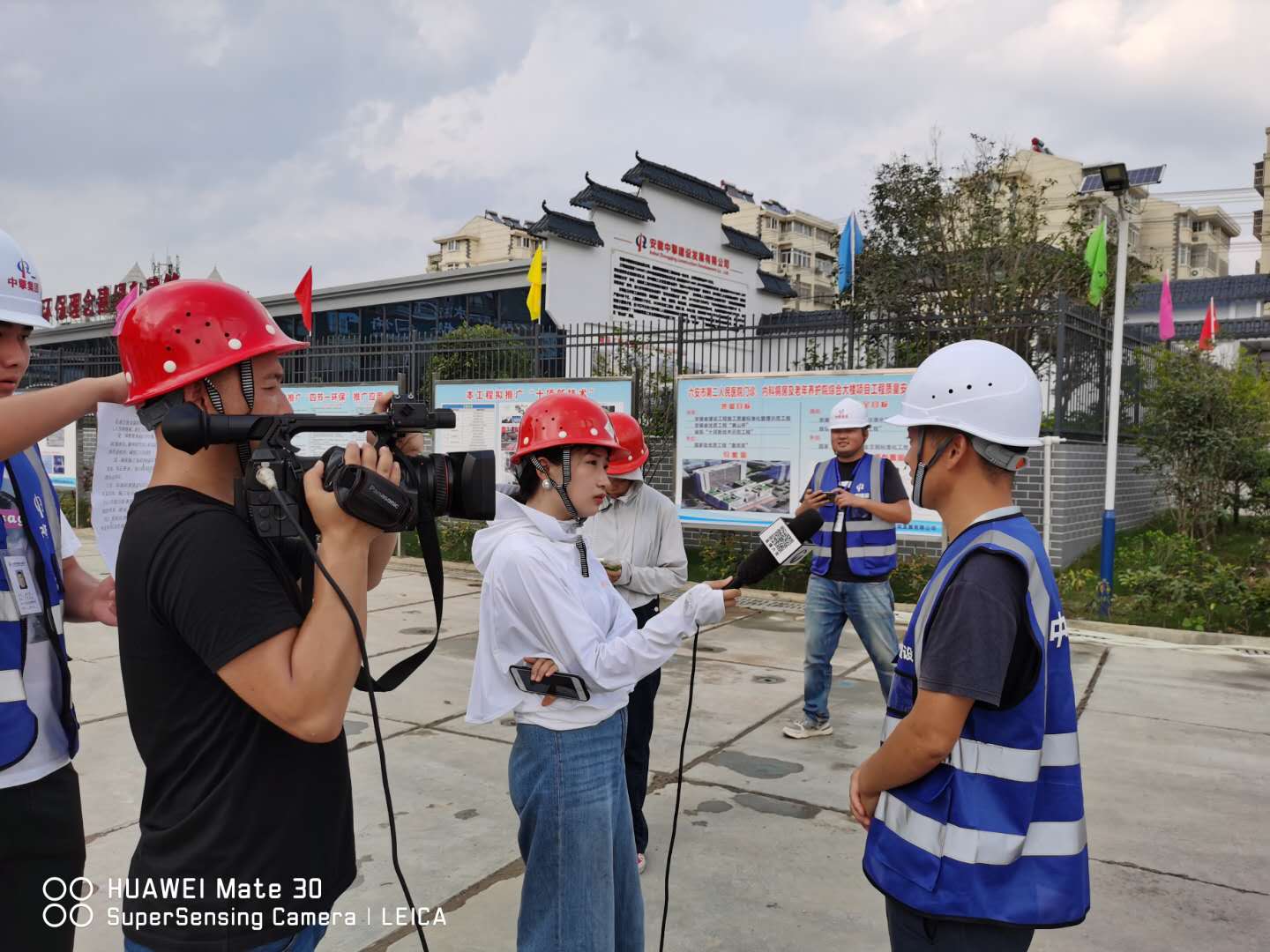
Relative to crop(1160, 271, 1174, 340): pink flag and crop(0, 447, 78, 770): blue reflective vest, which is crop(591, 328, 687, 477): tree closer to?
crop(1160, 271, 1174, 340): pink flag

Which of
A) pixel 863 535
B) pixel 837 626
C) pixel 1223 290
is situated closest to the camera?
pixel 863 535

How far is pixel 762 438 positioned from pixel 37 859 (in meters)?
8.82

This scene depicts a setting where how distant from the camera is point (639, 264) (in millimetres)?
17609

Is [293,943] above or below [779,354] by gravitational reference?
below

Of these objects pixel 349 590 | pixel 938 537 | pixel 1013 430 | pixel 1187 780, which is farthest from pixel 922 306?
pixel 349 590

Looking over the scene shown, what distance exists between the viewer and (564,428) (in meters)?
2.46

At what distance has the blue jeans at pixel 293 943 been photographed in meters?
1.46

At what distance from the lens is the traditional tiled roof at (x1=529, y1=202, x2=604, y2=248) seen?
15.9 meters

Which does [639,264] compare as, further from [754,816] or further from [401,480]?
[401,480]

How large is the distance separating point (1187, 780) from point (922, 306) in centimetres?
991

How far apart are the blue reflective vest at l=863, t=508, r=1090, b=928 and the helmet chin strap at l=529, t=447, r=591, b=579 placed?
98cm

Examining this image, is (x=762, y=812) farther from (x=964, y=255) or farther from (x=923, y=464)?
(x=964, y=255)

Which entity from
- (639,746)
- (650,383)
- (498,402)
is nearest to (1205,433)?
(650,383)

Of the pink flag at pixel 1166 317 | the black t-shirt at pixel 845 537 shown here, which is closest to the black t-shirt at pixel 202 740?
the black t-shirt at pixel 845 537
